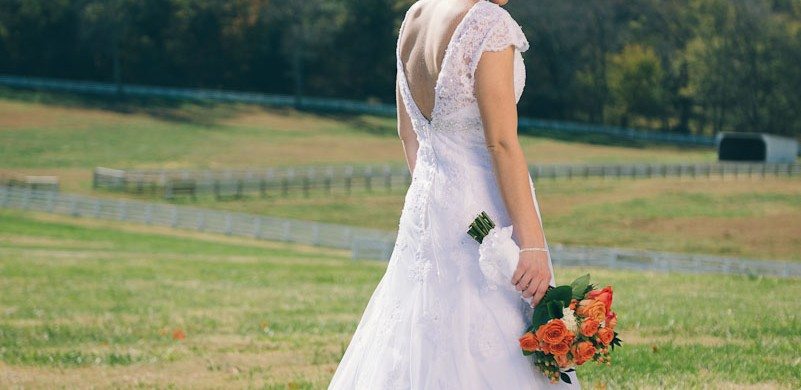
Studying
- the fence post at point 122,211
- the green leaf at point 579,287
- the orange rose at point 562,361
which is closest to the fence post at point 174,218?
the fence post at point 122,211

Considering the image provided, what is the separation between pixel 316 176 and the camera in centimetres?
7262

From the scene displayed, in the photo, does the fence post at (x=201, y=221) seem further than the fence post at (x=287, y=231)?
Yes

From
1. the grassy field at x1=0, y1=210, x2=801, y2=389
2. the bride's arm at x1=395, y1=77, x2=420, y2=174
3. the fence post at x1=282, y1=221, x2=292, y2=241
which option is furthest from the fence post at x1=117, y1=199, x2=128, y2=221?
the bride's arm at x1=395, y1=77, x2=420, y2=174

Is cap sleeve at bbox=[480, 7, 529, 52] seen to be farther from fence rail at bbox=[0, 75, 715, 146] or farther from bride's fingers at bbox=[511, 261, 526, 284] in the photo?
fence rail at bbox=[0, 75, 715, 146]

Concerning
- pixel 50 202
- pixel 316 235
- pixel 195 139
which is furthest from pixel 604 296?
pixel 195 139

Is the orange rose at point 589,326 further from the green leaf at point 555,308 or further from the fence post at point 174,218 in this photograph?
the fence post at point 174,218

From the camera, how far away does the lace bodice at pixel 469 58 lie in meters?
5.62

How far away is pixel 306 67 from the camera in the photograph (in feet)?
380

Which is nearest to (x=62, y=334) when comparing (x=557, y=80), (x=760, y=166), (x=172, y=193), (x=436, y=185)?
(x=436, y=185)

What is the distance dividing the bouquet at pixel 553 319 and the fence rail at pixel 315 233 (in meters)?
27.1

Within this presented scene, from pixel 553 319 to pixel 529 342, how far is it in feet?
0.47

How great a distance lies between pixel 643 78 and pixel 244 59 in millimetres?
34030

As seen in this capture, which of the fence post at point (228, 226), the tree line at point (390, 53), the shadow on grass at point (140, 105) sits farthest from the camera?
the tree line at point (390, 53)

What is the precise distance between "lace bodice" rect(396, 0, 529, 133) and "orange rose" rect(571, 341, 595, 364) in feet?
3.43
